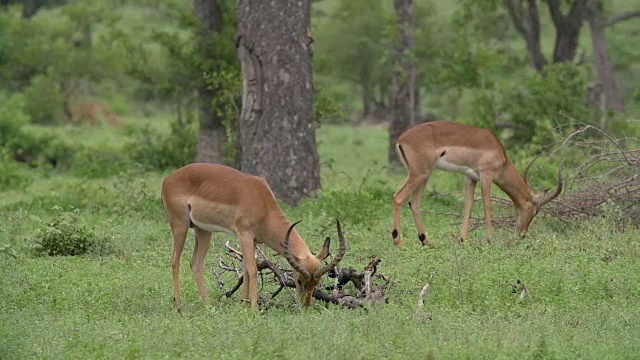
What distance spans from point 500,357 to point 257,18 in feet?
26.2

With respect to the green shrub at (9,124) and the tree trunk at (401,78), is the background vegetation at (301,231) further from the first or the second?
the tree trunk at (401,78)

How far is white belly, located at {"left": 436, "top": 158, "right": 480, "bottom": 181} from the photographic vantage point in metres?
11.9

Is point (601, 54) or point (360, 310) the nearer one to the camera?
point (360, 310)

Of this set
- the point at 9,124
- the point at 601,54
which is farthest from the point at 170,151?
the point at 601,54

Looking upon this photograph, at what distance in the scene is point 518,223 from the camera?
1210cm

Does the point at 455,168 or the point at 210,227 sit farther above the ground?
the point at 210,227

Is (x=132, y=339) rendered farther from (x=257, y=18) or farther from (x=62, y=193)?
(x=62, y=193)

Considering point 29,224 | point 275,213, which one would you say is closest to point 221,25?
point 29,224

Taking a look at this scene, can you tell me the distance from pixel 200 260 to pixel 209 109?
29.2 feet

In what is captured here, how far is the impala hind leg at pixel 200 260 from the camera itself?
918cm

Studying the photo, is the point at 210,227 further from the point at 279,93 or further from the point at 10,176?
the point at 10,176

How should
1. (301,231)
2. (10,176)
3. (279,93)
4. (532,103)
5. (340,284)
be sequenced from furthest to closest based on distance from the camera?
(532,103), (10,176), (279,93), (301,231), (340,284)

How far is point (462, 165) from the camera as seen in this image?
1198 cm

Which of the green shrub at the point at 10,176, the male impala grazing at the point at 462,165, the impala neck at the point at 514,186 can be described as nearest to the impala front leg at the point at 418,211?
the male impala grazing at the point at 462,165
